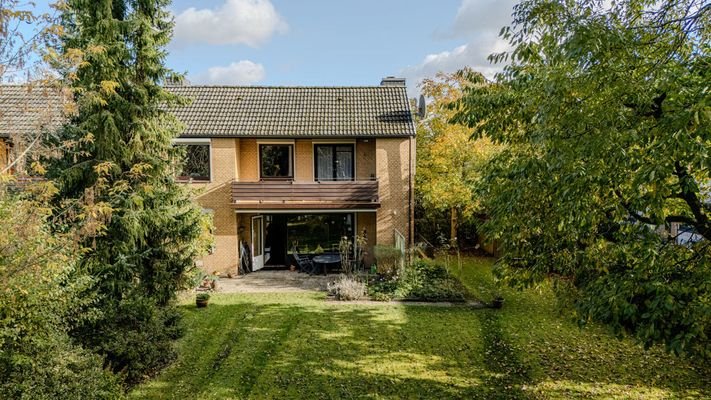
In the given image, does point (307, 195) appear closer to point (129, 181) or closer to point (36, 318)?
point (129, 181)

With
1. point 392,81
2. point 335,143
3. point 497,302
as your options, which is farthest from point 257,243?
point 497,302

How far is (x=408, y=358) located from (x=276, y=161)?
12539 mm

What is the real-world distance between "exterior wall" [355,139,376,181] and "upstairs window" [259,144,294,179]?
314 cm

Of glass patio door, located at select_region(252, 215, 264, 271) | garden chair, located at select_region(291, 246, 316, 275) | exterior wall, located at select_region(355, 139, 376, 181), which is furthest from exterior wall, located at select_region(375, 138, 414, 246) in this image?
glass patio door, located at select_region(252, 215, 264, 271)

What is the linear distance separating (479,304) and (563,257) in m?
8.01

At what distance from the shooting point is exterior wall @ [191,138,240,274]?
1925 centimetres

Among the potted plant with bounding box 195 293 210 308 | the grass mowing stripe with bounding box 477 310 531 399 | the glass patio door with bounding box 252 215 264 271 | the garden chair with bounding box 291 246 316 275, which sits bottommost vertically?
the grass mowing stripe with bounding box 477 310 531 399

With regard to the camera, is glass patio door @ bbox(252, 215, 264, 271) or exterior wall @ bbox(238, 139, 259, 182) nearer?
exterior wall @ bbox(238, 139, 259, 182)

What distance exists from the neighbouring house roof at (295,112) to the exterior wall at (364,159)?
3.07ft

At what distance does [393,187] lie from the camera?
64.6 ft

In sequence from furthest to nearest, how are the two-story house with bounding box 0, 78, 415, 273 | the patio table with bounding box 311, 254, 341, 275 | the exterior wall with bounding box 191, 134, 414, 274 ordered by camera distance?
the patio table with bounding box 311, 254, 341, 275, the exterior wall with bounding box 191, 134, 414, 274, the two-story house with bounding box 0, 78, 415, 273

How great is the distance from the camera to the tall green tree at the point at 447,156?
2006 centimetres

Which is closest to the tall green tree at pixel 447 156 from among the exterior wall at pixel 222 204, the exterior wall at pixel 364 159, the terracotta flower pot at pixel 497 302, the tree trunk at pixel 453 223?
the tree trunk at pixel 453 223

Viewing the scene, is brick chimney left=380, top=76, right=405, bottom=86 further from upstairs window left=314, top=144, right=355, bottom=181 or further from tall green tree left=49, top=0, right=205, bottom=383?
tall green tree left=49, top=0, right=205, bottom=383
